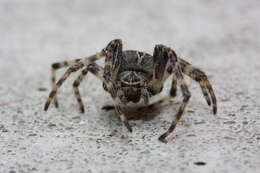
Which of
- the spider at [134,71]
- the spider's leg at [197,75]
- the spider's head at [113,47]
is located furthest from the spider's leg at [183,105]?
the spider's head at [113,47]

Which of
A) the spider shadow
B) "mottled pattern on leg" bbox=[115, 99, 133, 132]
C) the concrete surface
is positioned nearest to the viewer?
the concrete surface

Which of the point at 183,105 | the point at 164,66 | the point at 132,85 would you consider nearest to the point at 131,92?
the point at 132,85

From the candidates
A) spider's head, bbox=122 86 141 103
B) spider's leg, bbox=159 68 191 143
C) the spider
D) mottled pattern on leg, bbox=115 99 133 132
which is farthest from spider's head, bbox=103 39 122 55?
spider's leg, bbox=159 68 191 143

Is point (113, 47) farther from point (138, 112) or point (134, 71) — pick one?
point (138, 112)

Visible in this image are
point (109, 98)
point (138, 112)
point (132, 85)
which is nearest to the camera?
point (132, 85)

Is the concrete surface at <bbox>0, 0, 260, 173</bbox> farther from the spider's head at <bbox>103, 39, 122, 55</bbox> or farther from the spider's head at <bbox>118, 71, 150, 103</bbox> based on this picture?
the spider's head at <bbox>103, 39, 122, 55</bbox>

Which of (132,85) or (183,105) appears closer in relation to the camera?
(183,105)

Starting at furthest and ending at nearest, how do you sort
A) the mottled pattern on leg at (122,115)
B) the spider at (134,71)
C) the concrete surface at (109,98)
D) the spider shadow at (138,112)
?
1. the spider shadow at (138,112)
2. the spider at (134,71)
3. the mottled pattern on leg at (122,115)
4. the concrete surface at (109,98)

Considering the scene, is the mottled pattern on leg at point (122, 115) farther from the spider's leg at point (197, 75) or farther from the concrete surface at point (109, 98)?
the spider's leg at point (197, 75)

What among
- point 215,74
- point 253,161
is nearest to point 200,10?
point 215,74
